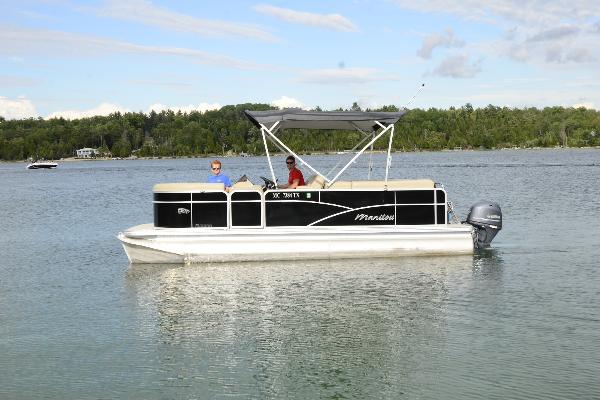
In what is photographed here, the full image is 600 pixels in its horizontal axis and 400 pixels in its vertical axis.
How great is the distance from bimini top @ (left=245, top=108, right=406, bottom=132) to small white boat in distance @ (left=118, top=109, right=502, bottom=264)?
9cm

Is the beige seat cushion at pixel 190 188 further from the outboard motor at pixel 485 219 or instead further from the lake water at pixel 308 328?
the outboard motor at pixel 485 219

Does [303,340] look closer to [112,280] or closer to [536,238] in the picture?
[112,280]

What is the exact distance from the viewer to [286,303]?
1422 centimetres

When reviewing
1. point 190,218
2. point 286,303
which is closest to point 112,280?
point 190,218

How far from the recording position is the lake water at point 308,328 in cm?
992

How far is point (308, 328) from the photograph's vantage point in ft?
40.8

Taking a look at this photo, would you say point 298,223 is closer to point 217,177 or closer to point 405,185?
A: point 217,177

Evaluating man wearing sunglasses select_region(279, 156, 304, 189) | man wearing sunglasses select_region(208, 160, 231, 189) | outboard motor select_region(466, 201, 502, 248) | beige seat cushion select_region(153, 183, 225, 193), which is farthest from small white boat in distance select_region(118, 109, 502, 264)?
outboard motor select_region(466, 201, 502, 248)

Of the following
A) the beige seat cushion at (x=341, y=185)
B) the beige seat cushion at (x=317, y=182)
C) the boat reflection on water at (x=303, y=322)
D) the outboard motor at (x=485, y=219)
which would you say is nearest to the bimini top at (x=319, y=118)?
the beige seat cushion at (x=317, y=182)

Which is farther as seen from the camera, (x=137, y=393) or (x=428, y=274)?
(x=428, y=274)

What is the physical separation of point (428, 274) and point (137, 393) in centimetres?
818

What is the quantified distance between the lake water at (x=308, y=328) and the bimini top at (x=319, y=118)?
3.19m

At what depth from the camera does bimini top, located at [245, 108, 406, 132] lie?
18047mm

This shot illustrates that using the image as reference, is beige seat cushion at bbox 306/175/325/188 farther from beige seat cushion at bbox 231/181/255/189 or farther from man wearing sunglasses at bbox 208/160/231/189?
man wearing sunglasses at bbox 208/160/231/189
